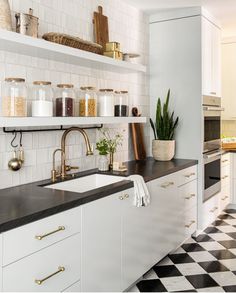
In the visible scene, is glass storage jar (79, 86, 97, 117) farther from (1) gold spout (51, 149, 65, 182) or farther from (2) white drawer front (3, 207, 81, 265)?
(2) white drawer front (3, 207, 81, 265)

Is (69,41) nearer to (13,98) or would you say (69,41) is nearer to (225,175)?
(13,98)

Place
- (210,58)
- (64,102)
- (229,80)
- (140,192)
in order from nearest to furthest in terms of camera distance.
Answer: (64,102)
(140,192)
(210,58)
(229,80)

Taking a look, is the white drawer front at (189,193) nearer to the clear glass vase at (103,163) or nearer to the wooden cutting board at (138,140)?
the wooden cutting board at (138,140)

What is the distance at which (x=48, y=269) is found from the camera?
1781 millimetres

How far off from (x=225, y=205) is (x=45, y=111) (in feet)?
10.9

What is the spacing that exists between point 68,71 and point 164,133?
1449mm

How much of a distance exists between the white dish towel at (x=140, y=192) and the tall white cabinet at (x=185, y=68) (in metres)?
1.41

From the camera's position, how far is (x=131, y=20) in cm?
375

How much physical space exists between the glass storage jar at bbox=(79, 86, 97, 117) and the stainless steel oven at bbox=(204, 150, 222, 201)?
1.71m

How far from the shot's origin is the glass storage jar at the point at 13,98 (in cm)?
208

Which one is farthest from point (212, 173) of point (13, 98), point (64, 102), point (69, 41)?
point (13, 98)

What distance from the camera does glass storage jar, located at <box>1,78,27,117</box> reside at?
6.82ft

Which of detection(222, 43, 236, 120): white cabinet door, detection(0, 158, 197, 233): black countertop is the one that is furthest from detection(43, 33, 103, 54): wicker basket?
detection(222, 43, 236, 120): white cabinet door

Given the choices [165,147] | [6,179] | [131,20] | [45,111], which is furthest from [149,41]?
[6,179]
